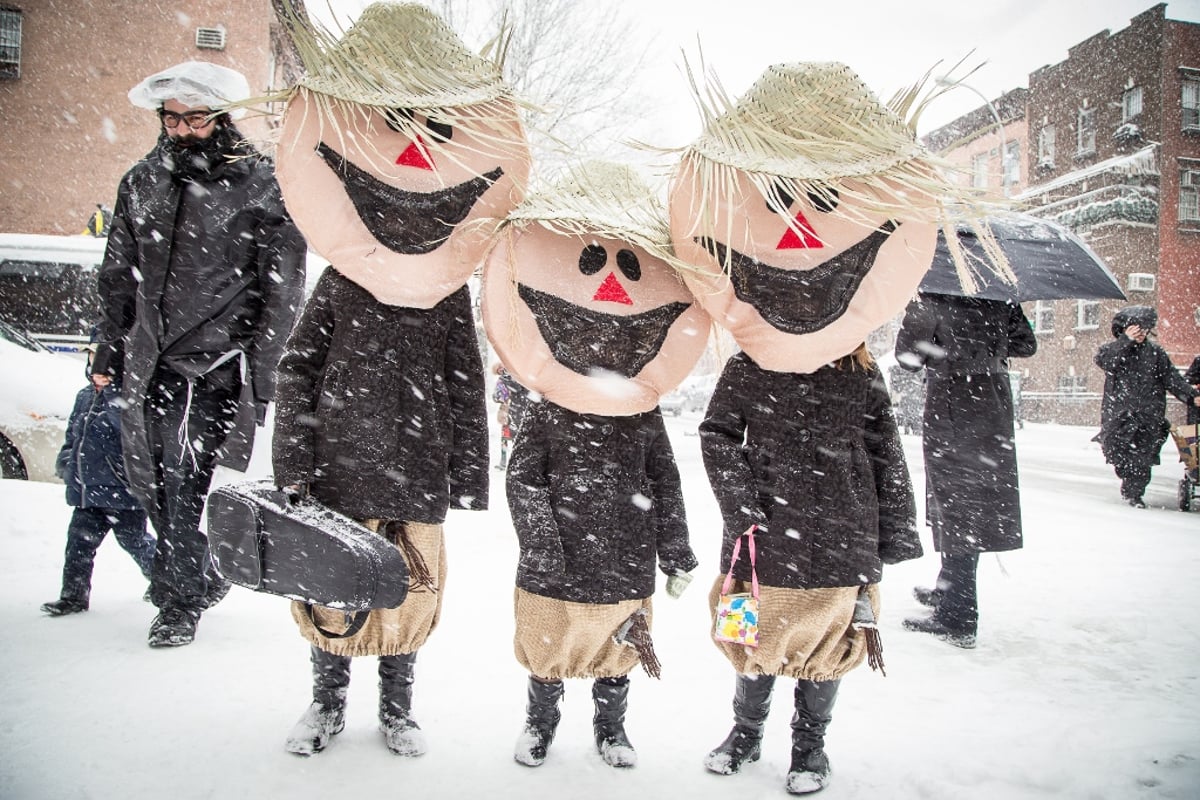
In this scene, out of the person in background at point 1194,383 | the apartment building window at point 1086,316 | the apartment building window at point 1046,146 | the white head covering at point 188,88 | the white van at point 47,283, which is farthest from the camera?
the apartment building window at point 1046,146

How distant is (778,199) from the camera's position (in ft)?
7.23

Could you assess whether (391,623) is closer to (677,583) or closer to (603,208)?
(677,583)

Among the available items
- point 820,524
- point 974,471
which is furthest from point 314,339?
point 974,471

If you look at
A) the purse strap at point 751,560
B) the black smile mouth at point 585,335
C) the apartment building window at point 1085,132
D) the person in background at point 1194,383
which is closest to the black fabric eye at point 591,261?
the black smile mouth at point 585,335

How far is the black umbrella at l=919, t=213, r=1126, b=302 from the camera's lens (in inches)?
138

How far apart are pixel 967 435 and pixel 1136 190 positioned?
22.6 m

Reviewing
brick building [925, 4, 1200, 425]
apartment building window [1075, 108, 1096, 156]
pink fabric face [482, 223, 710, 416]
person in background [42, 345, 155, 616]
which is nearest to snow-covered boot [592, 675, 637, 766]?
pink fabric face [482, 223, 710, 416]

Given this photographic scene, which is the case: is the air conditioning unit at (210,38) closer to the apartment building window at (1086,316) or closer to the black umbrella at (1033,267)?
the black umbrella at (1033,267)

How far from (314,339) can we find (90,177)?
756 inches

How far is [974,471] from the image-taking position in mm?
3715

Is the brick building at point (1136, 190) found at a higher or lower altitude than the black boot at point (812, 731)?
higher

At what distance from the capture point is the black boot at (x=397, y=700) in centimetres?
239

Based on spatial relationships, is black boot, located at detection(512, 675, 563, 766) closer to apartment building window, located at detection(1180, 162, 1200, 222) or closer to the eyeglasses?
the eyeglasses

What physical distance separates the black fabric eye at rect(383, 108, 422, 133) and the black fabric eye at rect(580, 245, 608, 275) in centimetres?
69
